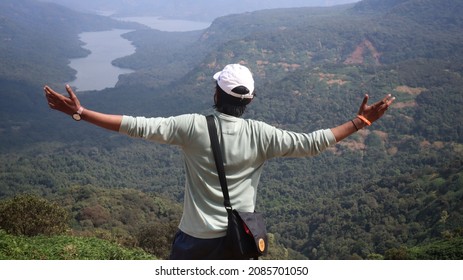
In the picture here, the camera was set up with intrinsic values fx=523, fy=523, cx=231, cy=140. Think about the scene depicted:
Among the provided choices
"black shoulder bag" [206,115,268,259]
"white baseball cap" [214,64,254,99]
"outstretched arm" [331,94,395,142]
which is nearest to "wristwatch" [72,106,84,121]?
"black shoulder bag" [206,115,268,259]

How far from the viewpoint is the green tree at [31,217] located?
15992 millimetres

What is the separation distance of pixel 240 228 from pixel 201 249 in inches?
14.2

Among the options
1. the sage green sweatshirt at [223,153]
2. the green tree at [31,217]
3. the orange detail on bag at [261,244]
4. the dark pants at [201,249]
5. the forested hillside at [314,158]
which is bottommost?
the forested hillside at [314,158]

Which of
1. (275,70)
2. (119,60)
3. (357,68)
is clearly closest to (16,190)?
(357,68)

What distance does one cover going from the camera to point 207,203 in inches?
150

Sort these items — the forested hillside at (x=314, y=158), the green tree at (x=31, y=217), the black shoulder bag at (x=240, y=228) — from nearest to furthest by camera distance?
1. the black shoulder bag at (x=240, y=228)
2. the green tree at (x=31, y=217)
3. the forested hillside at (x=314, y=158)

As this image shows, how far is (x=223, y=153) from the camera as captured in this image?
148 inches

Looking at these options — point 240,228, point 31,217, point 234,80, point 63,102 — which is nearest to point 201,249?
point 240,228

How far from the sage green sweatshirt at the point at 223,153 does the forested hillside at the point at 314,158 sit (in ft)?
39.4

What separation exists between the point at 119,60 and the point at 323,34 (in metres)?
79.7

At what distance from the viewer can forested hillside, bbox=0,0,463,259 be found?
3800 cm

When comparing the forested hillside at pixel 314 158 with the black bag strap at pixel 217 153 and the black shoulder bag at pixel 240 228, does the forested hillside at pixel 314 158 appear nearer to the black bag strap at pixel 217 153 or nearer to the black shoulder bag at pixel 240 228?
the black shoulder bag at pixel 240 228

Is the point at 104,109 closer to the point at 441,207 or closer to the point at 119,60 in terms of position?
the point at 119,60

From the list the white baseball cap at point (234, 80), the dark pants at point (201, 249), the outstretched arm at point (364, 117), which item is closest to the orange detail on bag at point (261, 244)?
the dark pants at point (201, 249)
